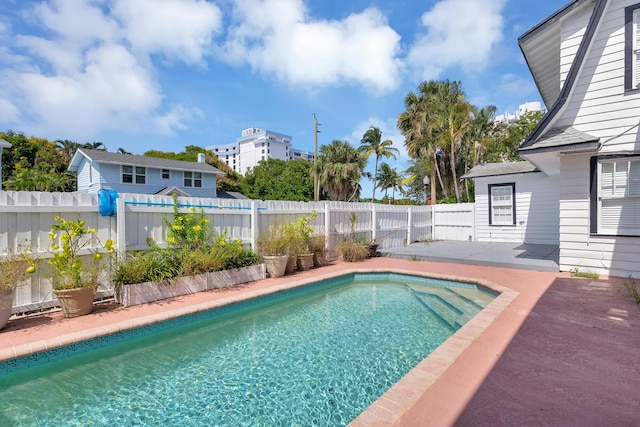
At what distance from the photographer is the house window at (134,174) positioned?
19156 millimetres

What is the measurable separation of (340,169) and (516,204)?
16989mm

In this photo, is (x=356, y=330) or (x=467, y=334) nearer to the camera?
(x=467, y=334)

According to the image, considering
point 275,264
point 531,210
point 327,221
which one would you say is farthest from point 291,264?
point 531,210

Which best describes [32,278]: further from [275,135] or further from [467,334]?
[275,135]

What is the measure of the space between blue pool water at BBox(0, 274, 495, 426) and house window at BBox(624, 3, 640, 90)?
5310mm

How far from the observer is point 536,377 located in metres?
2.77

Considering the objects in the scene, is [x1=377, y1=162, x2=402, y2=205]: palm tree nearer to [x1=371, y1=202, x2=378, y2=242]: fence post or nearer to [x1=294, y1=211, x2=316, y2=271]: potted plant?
[x1=371, y1=202, x2=378, y2=242]: fence post

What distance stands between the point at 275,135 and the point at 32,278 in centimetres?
10081

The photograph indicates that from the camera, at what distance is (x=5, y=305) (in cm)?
409

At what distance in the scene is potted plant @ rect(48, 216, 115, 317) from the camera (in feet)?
15.0

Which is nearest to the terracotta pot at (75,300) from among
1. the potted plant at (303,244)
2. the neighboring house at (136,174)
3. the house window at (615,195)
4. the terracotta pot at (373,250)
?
the potted plant at (303,244)

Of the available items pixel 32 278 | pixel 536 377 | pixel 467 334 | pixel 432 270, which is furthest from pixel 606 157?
pixel 32 278

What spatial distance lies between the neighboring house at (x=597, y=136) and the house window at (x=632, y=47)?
1cm

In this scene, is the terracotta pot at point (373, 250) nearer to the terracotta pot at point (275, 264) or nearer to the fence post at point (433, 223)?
the terracotta pot at point (275, 264)
